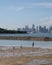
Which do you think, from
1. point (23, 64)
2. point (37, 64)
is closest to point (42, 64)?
point (37, 64)

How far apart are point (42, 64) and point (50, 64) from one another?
94cm

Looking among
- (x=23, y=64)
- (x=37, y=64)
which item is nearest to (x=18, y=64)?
(x=23, y=64)

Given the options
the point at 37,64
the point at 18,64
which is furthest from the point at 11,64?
the point at 37,64

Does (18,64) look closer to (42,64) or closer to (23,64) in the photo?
(23,64)

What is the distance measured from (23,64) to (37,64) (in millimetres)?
1685

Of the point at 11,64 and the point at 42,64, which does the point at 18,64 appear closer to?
the point at 11,64

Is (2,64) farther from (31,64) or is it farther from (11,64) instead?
(31,64)

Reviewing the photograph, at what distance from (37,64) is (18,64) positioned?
7.58ft

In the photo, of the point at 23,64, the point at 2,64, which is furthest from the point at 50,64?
the point at 2,64

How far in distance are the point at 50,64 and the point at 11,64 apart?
4.64 meters

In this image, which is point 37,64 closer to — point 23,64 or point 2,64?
point 23,64

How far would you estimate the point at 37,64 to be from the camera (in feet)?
87.9

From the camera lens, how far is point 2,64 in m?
27.4

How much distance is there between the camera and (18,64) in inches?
1073
